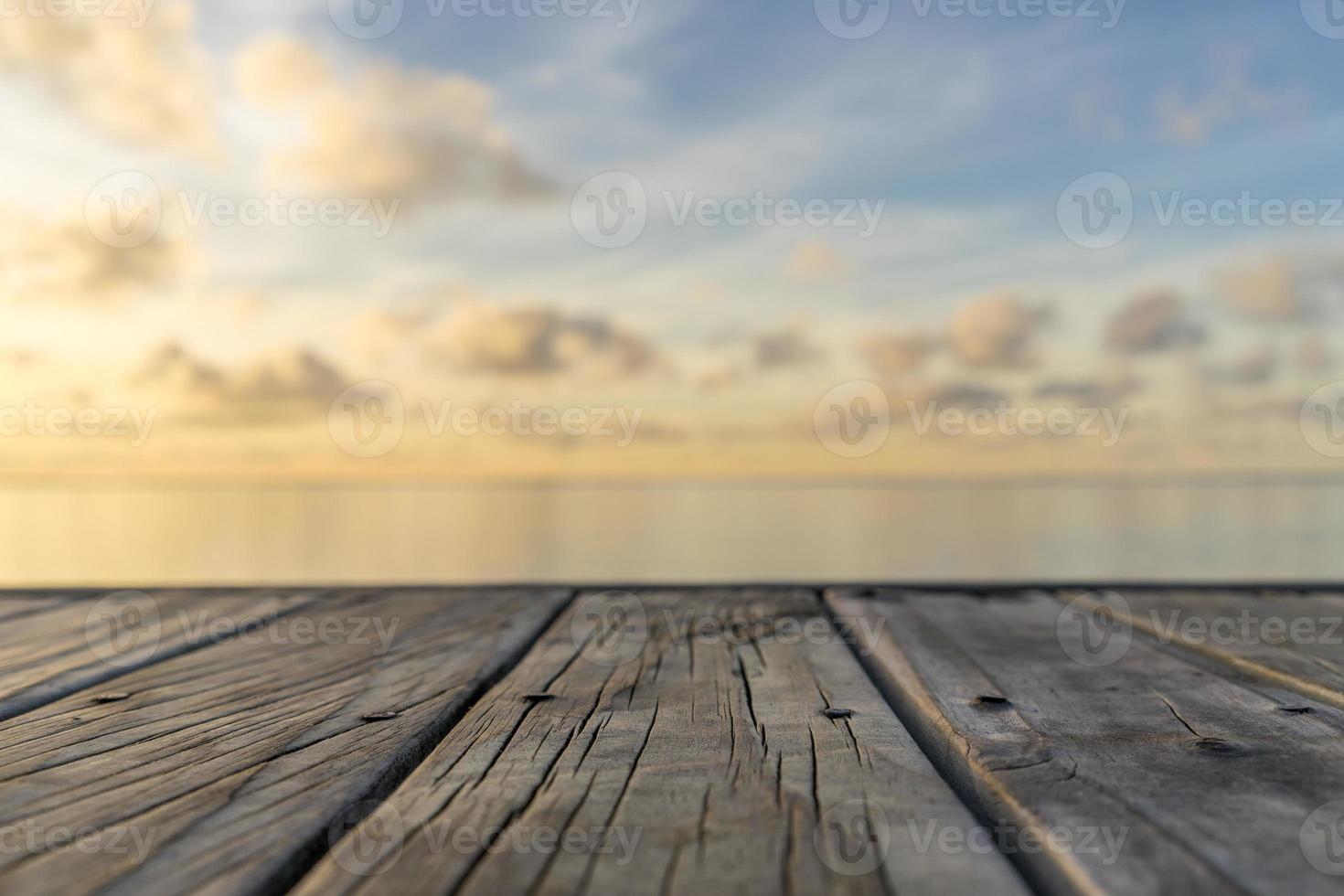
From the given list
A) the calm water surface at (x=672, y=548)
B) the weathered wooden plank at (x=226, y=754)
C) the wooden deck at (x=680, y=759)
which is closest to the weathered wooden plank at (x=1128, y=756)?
the wooden deck at (x=680, y=759)

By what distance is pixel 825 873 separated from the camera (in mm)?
904

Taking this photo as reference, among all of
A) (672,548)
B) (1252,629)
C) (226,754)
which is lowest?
(672,548)

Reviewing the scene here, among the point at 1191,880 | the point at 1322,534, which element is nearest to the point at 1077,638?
the point at 1191,880

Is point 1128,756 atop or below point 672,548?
atop

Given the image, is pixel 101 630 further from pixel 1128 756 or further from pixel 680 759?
pixel 1128 756

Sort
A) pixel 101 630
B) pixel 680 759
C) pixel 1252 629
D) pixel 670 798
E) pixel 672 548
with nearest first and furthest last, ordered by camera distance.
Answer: pixel 670 798 → pixel 680 759 → pixel 1252 629 → pixel 101 630 → pixel 672 548

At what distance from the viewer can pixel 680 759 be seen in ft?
4.10

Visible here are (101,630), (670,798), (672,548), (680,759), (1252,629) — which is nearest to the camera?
(670,798)

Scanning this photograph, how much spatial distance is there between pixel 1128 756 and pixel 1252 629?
129cm

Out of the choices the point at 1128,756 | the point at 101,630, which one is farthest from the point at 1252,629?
the point at 101,630

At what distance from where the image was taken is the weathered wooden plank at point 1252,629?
177 centimetres

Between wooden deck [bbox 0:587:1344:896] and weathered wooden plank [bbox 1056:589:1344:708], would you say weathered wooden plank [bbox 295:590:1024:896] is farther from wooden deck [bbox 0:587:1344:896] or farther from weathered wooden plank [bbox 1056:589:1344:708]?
weathered wooden plank [bbox 1056:589:1344:708]

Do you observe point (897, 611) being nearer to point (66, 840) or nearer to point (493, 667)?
point (493, 667)

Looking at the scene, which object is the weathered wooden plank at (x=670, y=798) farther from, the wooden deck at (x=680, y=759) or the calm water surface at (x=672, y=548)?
the calm water surface at (x=672, y=548)
